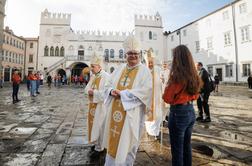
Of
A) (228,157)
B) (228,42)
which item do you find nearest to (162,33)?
(228,42)

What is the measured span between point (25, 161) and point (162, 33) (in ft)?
133

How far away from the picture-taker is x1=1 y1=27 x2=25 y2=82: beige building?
36122mm

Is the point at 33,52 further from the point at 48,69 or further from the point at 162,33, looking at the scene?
the point at 162,33

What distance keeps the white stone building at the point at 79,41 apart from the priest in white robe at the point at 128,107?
112 feet

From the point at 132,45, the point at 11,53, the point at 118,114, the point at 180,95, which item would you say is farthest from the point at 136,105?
the point at 11,53

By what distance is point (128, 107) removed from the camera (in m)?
2.49

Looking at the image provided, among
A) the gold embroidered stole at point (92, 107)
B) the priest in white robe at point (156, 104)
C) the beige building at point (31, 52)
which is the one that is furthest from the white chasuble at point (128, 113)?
the beige building at point (31, 52)

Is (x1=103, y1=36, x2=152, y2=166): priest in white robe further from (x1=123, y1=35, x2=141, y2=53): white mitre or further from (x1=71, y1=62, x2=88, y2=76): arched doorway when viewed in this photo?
(x1=71, y1=62, x2=88, y2=76): arched doorway

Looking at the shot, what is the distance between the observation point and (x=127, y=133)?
8.13ft

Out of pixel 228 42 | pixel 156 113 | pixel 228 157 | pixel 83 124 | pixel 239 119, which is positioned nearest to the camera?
pixel 228 157

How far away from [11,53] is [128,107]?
44612 millimetres

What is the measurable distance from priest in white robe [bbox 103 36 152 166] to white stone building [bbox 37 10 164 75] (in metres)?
34.3

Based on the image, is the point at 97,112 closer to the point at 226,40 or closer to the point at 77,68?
the point at 226,40

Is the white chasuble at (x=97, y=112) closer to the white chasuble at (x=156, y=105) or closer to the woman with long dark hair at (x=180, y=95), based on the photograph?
the white chasuble at (x=156, y=105)
